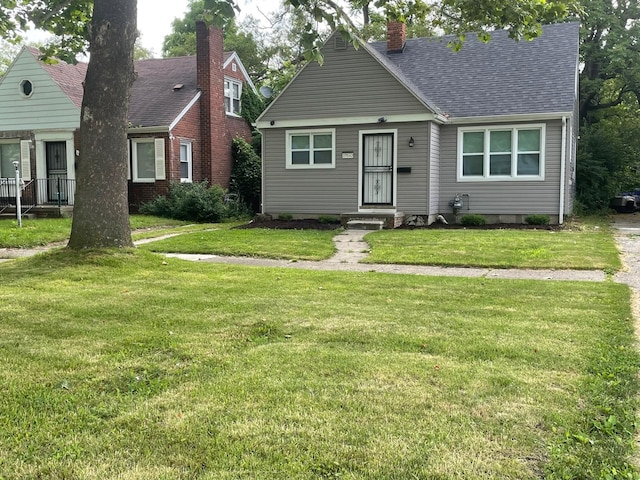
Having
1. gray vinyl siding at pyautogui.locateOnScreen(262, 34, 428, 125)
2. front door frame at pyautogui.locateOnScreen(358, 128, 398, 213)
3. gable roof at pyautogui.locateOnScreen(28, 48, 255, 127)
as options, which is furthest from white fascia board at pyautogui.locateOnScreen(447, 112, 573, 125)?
gable roof at pyautogui.locateOnScreen(28, 48, 255, 127)

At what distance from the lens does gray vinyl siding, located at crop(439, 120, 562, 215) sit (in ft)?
51.3

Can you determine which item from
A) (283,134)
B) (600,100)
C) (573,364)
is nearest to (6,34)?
(283,134)

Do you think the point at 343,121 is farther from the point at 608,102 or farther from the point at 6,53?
the point at 6,53

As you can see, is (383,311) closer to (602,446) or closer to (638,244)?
(602,446)

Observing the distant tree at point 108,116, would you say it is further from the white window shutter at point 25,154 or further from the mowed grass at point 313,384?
the white window shutter at point 25,154

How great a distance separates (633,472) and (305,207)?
587 inches

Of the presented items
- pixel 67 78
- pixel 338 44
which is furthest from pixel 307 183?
pixel 67 78

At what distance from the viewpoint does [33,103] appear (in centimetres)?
2048

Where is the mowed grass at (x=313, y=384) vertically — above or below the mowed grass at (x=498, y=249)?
below

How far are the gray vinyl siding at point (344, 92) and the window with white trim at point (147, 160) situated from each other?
4.48 meters

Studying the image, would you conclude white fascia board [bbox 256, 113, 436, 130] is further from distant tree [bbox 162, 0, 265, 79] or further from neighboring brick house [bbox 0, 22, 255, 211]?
distant tree [bbox 162, 0, 265, 79]

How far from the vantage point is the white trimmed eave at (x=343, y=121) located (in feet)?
51.0

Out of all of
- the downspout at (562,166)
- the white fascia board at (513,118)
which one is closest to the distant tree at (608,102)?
the downspout at (562,166)

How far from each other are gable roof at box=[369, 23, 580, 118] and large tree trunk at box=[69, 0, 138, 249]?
29.7 feet
